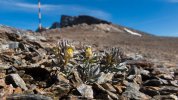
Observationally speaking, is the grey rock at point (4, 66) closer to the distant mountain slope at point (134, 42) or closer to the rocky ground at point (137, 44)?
the rocky ground at point (137, 44)

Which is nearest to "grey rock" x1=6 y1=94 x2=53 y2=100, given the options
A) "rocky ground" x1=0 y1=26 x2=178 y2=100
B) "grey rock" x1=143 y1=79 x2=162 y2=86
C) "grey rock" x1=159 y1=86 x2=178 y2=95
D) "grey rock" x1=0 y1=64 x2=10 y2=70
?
"rocky ground" x1=0 y1=26 x2=178 y2=100

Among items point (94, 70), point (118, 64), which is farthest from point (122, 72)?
point (94, 70)

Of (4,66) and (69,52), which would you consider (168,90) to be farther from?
(4,66)

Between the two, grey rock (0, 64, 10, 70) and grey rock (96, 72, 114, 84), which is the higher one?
grey rock (0, 64, 10, 70)

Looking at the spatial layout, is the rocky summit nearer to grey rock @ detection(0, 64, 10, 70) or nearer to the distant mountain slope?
grey rock @ detection(0, 64, 10, 70)

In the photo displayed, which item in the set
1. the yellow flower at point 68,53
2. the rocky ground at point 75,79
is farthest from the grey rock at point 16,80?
the yellow flower at point 68,53

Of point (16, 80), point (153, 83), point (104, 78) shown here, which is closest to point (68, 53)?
point (104, 78)

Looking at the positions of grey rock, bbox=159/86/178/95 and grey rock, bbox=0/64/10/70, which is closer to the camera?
grey rock, bbox=0/64/10/70

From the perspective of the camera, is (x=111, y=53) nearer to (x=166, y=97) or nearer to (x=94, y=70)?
(x=94, y=70)
